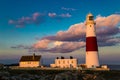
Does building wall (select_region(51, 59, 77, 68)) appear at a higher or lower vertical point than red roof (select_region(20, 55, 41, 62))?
lower

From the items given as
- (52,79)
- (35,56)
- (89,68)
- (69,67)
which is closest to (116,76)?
(89,68)

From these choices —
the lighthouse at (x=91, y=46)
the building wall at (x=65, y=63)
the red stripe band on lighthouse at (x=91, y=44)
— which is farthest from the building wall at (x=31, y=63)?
the red stripe band on lighthouse at (x=91, y=44)

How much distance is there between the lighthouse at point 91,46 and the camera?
229 feet

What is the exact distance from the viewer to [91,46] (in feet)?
230

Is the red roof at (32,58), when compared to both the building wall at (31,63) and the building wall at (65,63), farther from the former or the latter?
the building wall at (65,63)

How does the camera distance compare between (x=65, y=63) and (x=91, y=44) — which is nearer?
(x=91, y=44)

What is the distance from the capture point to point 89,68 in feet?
224

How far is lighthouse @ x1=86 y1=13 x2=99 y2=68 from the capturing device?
69.7 m

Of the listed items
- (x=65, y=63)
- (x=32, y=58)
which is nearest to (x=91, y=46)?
(x=65, y=63)

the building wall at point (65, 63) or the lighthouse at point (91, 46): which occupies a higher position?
the lighthouse at point (91, 46)

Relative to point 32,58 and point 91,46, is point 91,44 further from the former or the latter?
point 32,58

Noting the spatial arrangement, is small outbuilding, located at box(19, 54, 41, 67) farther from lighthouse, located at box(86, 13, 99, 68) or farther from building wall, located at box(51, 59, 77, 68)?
lighthouse, located at box(86, 13, 99, 68)

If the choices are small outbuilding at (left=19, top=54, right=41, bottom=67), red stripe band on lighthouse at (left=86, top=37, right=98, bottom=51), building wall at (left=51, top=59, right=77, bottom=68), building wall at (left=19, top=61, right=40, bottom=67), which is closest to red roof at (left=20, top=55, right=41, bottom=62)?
small outbuilding at (left=19, top=54, right=41, bottom=67)

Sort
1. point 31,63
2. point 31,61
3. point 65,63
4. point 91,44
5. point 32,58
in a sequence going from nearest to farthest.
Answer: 1. point 91,44
2. point 65,63
3. point 31,63
4. point 31,61
5. point 32,58
